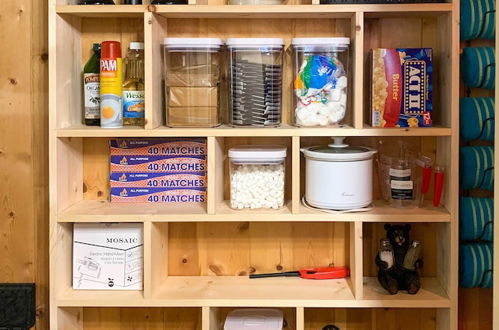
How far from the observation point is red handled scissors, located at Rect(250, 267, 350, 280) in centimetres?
191

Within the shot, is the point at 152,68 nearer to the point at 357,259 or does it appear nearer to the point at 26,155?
the point at 26,155

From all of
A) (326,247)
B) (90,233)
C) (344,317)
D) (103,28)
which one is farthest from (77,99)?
(344,317)

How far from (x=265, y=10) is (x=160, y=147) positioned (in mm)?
539

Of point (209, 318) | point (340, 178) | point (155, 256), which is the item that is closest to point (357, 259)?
point (340, 178)

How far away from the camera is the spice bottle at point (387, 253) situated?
1856mm

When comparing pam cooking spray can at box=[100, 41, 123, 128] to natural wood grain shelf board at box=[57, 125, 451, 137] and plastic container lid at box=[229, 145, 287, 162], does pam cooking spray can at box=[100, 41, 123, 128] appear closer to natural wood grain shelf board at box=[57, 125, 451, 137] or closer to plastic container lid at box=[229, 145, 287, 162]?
natural wood grain shelf board at box=[57, 125, 451, 137]

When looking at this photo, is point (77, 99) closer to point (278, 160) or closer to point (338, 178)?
point (278, 160)

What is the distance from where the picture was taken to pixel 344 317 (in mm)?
2002

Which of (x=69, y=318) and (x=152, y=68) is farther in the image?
(x=69, y=318)

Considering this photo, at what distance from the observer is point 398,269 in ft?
6.06

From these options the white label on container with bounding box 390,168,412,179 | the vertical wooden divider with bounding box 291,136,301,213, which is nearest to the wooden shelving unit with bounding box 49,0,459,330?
the vertical wooden divider with bounding box 291,136,301,213

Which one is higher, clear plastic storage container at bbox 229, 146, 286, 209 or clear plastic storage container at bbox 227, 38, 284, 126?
clear plastic storage container at bbox 227, 38, 284, 126

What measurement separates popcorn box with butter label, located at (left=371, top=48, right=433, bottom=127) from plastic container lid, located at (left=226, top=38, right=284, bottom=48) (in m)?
0.28

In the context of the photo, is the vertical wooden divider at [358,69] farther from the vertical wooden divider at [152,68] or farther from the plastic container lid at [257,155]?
the vertical wooden divider at [152,68]
